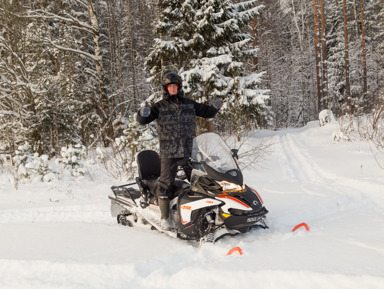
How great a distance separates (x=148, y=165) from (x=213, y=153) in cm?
128

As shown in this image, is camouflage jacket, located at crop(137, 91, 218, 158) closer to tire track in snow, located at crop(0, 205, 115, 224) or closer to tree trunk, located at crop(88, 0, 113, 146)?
tire track in snow, located at crop(0, 205, 115, 224)

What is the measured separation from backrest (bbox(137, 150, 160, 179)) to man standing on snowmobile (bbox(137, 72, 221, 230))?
0.57 meters

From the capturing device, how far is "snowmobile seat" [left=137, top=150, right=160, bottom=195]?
185 inches

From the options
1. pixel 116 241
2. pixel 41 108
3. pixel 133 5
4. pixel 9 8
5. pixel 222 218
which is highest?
pixel 133 5

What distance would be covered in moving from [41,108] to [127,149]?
16.1 ft

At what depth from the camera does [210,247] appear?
3561 mm

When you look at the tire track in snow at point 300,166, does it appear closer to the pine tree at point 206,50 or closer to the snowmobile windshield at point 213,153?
Answer: the pine tree at point 206,50

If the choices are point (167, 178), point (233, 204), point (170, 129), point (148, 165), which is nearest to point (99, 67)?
point (148, 165)

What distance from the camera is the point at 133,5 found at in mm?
29000

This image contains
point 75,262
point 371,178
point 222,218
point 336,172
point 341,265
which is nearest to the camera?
point 341,265

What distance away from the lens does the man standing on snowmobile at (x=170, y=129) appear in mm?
4156

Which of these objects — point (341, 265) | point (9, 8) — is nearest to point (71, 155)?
point (9, 8)

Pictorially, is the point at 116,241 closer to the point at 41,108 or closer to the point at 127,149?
the point at 127,149

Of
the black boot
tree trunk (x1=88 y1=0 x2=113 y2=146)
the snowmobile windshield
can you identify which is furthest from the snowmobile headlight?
tree trunk (x1=88 y1=0 x2=113 y2=146)
